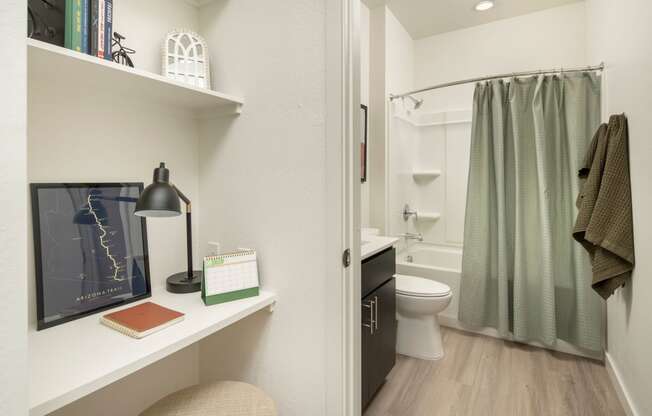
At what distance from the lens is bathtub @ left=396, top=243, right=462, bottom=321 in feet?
8.81

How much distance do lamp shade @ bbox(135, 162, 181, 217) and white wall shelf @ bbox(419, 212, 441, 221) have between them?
8.94 feet

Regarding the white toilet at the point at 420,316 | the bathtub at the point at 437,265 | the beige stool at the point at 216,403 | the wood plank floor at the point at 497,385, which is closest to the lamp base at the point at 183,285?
the beige stool at the point at 216,403

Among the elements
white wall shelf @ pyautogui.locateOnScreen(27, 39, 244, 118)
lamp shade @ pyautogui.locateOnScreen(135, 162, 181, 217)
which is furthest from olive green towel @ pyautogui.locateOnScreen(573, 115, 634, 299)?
lamp shade @ pyautogui.locateOnScreen(135, 162, 181, 217)

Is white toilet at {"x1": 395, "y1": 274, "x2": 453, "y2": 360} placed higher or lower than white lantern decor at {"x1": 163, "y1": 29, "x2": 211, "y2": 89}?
lower

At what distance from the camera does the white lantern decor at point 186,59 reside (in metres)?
1.17

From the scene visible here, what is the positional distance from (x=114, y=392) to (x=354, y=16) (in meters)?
1.51

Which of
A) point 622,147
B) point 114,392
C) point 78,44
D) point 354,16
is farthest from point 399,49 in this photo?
point 114,392

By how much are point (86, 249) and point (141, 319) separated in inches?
12.0

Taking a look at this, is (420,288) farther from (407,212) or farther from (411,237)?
(407,212)

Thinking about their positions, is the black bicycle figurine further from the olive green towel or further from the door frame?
the olive green towel

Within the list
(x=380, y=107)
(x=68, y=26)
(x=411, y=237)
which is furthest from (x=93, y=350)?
(x=411, y=237)

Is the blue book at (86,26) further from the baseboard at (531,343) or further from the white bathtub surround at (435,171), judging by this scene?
the baseboard at (531,343)

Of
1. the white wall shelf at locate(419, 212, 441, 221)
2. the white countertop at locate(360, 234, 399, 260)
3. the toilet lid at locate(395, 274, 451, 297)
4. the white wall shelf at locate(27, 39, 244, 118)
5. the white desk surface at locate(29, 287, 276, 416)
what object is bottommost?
the toilet lid at locate(395, 274, 451, 297)

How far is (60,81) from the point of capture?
3.26ft
